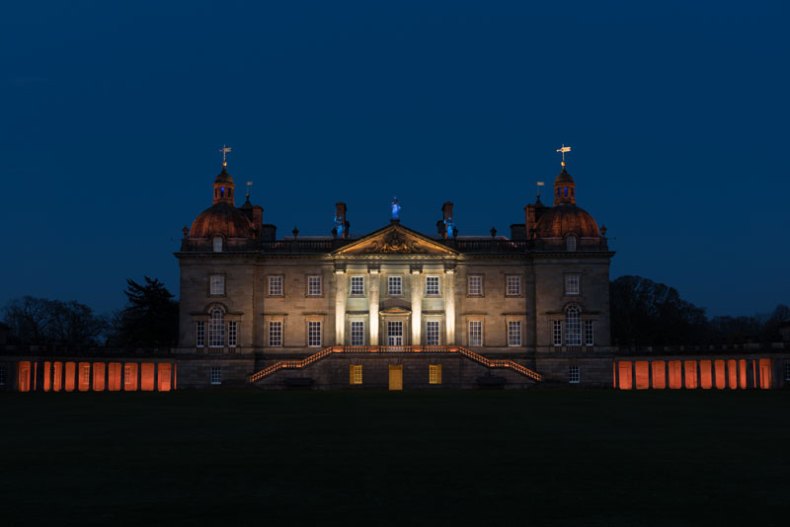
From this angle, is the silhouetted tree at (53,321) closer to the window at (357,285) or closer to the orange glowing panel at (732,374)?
the window at (357,285)

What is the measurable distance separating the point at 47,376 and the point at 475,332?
97.3ft

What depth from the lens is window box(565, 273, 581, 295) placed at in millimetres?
67812

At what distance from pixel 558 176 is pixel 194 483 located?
59.4 meters

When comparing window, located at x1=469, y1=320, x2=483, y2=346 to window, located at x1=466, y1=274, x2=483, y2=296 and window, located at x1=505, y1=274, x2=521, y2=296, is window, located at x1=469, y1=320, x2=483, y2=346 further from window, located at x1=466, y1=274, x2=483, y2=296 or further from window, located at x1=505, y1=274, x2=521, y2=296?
window, located at x1=505, y1=274, x2=521, y2=296

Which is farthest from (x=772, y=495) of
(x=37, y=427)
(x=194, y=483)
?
(x=37, y=427)

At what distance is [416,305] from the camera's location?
6669 centimetres

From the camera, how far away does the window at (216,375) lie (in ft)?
220

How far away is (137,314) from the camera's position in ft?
293

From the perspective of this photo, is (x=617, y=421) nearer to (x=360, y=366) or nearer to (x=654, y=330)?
(x=360, y=366)

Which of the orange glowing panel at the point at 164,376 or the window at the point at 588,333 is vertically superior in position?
the window at the point at 588,333

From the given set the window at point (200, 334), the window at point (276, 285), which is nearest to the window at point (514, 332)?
the window at point (276, 285)

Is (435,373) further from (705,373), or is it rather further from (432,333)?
(705,373)

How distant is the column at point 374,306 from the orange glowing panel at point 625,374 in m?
19.7

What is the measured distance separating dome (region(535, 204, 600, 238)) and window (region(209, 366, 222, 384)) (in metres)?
23.9
